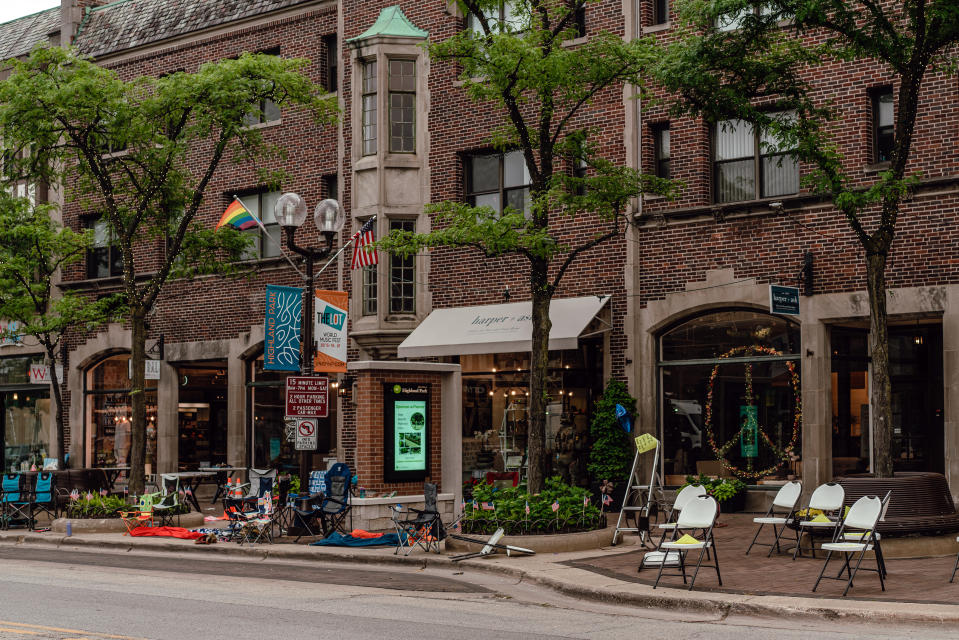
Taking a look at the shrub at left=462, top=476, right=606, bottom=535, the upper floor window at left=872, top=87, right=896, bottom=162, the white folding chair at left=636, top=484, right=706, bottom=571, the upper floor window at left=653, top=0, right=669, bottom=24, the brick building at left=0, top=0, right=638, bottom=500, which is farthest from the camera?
the brick building at left=0, top=0, right=638, bottom=500

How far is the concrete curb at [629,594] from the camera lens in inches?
415

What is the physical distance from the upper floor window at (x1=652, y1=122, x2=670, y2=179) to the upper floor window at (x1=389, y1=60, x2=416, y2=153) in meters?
5.57

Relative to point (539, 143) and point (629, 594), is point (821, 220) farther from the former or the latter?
point (629, 594)

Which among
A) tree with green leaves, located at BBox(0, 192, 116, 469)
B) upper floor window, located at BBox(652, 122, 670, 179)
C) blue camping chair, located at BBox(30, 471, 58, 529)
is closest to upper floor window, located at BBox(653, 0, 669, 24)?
upper floor window, located at BBox(652, 122, 670, 179)

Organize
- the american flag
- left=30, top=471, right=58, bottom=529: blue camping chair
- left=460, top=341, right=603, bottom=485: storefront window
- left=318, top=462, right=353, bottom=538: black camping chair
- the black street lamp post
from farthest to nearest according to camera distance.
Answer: left=460, top=341, right=603, bottom=485: storefront window → left=30, top=471, right=58, bottom=529: blue camping chair → the american flag → the black street lamp post → left=318, top=462, right=353, bottom=538: black camping chair

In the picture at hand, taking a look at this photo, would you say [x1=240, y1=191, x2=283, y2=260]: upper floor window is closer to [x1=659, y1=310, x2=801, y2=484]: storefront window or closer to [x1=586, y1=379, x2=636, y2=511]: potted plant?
[x1=586, y1=379, x2=636, y2=511]: potted plant

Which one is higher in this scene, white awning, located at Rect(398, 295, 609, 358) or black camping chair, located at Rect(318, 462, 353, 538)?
white awning, located at Rect(398, 295, 609, 358)

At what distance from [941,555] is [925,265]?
600 centimetres

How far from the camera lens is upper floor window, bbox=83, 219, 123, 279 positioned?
100ft

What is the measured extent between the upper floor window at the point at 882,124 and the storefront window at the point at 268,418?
46.7 feet

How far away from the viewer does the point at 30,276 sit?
28250 millimetres

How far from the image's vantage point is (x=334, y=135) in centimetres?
2648

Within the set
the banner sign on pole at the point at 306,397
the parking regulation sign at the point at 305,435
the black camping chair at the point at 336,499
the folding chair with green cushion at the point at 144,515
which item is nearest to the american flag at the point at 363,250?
the banner sign on pole at the point at 306,397

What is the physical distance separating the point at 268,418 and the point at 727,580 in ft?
54.7
